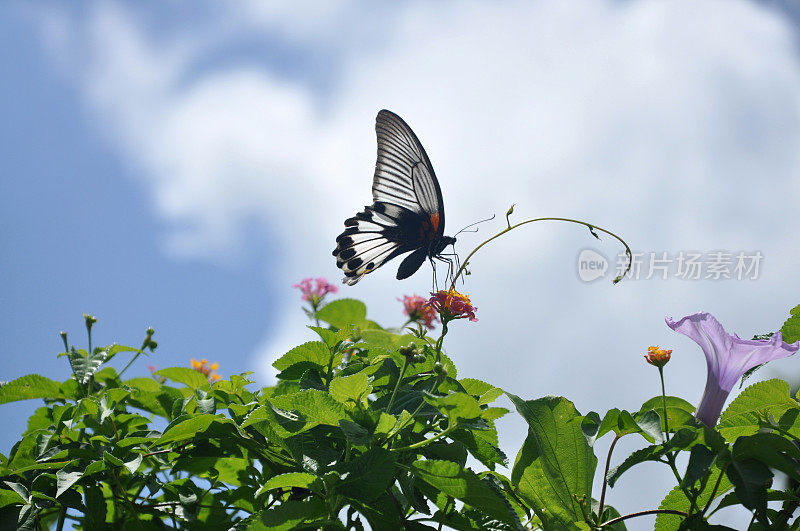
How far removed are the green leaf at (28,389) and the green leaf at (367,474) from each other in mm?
1243

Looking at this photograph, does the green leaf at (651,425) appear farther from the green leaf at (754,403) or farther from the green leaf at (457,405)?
the green leaf at (457,405)

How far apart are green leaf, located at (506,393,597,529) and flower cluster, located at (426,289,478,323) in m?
0.21

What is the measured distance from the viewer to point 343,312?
1.78 metres

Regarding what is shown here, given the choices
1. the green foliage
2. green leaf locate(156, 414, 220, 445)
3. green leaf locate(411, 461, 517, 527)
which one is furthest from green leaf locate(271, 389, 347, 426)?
green leaf locate(156, 414, 220, 445)

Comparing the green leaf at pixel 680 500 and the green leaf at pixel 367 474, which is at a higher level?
the green leaf at pixel 367 474

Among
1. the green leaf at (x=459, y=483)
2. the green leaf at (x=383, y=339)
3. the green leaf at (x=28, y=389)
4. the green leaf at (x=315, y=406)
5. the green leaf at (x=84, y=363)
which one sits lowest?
the green leaf at (x=459, y=483)

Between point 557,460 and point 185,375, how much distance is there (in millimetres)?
1205

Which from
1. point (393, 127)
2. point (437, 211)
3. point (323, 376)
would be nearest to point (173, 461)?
point (323, 376)

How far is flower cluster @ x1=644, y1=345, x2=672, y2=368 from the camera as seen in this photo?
57.5 inches

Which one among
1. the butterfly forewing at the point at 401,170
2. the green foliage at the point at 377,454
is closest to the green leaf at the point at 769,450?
the green foliage at the point at 377,454

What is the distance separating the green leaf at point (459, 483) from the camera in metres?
1.10

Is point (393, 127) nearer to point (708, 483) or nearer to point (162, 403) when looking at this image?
point (162, 403)

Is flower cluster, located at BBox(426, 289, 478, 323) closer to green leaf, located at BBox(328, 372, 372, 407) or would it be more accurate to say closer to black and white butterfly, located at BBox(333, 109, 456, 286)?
green leaf, located at BBox(328, 372, 372, 407)

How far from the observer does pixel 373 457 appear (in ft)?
3.63
